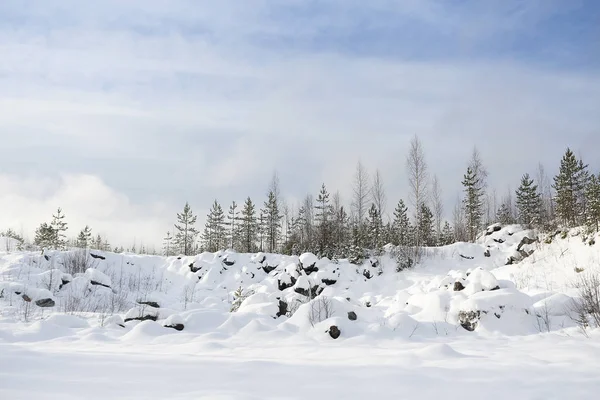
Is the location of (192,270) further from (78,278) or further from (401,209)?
(401,209)

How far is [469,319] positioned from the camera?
26.8 feet

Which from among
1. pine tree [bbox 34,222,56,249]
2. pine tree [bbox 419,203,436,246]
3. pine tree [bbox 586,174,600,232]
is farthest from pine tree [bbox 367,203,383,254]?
pine tree [bbox 34,222,56,249]

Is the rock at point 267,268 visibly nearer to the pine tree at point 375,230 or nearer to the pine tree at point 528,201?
the pine tree at point 375,230

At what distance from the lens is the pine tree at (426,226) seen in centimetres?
3313

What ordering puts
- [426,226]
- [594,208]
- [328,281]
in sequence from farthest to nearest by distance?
[426,226], [328,281], [594,208]

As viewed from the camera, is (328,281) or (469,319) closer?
(469,319)

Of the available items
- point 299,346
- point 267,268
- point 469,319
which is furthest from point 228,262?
point 299,346

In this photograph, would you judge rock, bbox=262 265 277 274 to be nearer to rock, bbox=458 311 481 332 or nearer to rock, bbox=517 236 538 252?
rock, bbox=517 236 538 252

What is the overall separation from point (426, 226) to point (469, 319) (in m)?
29.6

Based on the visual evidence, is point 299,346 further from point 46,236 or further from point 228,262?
point 46,236

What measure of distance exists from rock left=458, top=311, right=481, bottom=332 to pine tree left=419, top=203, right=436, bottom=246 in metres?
23.1

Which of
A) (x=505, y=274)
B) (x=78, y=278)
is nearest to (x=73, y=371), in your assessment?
(x=78, y=278)

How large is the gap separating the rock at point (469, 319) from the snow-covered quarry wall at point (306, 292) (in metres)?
0.03

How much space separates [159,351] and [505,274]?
1741 cm
